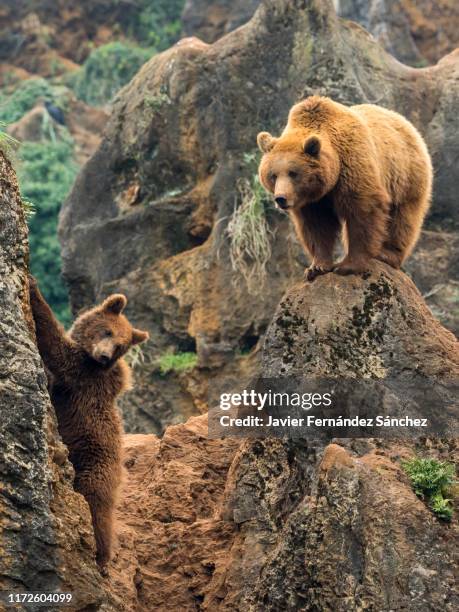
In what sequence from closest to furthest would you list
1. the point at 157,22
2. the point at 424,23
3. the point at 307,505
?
the point at 307,505, the point at 424,23, the point at 157,22

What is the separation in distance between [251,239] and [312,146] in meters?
5.32

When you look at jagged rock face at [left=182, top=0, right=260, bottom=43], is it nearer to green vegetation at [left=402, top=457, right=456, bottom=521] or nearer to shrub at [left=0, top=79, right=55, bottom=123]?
shrub at [left=0, top=79, right=55, bottom=123]

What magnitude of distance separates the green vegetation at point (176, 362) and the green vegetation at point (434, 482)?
7070 mm

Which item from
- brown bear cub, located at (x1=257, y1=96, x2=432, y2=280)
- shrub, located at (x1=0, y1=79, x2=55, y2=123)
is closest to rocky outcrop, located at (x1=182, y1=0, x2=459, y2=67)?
shrub, located at (x1=0, y1=79, x2=55, y2=123)

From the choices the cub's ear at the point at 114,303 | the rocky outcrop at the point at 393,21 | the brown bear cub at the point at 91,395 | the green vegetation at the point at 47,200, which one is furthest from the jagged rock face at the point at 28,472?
the rocky outcrop at the point at 393,21

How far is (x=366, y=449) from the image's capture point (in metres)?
8.16

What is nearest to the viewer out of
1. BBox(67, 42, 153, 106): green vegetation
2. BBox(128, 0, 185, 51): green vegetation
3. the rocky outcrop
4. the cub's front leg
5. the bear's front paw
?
the cub's front leg

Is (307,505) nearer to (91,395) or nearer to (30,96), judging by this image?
(91,395)

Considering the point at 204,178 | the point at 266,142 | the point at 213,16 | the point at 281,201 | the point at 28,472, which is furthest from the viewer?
the point at 213,16

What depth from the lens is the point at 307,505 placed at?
7559 millimetres

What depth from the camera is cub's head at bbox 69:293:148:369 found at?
333 inches

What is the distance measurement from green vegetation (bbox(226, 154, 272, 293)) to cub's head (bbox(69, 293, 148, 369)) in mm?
5616

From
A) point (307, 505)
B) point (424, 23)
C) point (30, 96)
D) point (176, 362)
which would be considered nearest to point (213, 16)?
point (30, 96)

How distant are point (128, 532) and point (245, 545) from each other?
0.96 meters
